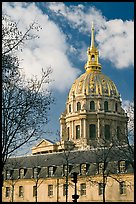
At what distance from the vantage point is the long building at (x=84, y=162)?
42.2 m

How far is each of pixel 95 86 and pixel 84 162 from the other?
A: 33.3 m

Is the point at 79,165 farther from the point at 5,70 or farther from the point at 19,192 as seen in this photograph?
the point at 5,70

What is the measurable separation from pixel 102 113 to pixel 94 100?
160 inches

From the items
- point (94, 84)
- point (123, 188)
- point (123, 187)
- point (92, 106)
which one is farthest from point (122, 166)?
point (94, 84)

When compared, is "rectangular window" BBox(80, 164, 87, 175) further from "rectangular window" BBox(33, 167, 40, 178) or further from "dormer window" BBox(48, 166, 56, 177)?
"rectangular window" BBox(33, 167, 40, 178)

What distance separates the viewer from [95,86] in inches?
3115

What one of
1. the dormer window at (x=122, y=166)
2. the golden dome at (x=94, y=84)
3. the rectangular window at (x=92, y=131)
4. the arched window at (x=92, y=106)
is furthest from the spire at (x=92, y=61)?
the dormer window at (x=122, y=166)

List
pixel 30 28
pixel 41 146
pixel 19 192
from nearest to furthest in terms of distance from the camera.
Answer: pixel 30 28
pixel 19 192
pixel 41 146

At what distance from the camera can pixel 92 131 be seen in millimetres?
75250

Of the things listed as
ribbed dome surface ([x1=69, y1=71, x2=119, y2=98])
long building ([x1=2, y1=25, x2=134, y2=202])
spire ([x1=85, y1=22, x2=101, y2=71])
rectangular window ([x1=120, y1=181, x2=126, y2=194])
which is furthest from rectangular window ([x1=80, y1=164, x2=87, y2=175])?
spire ([x1=85, y1=22, x2=101, y2=71])

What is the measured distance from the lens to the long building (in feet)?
139

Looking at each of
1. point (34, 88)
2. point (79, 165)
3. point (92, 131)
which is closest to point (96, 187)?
point (79, 165)

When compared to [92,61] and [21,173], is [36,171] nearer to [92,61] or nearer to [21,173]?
[21,173]

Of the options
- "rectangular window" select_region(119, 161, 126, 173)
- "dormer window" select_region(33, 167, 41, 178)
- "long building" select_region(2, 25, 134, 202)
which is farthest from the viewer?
"dormer window" select_region(33, 167, 41, 178)
